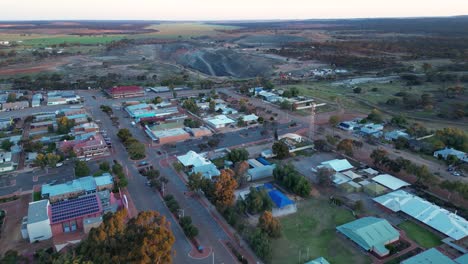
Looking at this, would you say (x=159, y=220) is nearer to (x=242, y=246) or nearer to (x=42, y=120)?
(x=242, y=246)

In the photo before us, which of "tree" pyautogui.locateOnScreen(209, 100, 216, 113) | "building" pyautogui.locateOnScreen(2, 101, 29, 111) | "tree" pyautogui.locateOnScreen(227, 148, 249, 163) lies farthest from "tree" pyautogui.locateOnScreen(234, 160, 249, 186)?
"building" pyautogui.locateOnScreen(2, 101, 29, 111)

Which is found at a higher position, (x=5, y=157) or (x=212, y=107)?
(x=212, y=107)

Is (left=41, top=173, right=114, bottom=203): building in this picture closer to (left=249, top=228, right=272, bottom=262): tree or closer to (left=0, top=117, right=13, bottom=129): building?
(left=249, top=228, right=272, bottom=262): tree

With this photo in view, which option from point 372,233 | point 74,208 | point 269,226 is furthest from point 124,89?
point 372,233

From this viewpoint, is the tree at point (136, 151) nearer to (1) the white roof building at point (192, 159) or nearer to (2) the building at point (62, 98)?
(1) the white roof building at point (192, 159)

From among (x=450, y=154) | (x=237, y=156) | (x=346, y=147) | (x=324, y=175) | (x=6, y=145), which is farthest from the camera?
(x=6, y=145)

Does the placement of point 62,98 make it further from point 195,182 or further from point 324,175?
point 324,175
